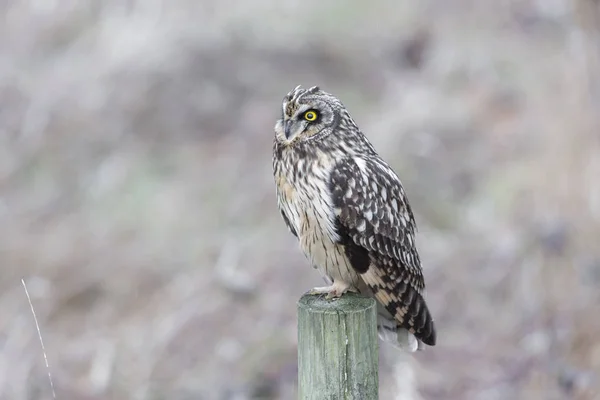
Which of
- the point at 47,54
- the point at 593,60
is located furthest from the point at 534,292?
the point at 47,54

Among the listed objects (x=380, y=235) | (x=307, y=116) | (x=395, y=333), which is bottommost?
(x=395, y=333)

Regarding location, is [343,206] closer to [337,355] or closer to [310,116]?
[310,116]

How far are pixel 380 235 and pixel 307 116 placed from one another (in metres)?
0.56

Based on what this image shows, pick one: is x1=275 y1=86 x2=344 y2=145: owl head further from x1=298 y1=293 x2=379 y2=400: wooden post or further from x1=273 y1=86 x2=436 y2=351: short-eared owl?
x1=298 y1=293 x2=379 y2=400: wooden post

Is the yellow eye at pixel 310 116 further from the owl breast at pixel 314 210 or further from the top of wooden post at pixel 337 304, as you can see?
the top of wooden post at pixel 337 304

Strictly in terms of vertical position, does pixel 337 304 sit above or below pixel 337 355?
above

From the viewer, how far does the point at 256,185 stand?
8.35m

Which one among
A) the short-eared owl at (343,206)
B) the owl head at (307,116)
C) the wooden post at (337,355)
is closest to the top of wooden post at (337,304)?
the wooden post at (337,355)

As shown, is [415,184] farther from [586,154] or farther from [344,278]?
[344,278]

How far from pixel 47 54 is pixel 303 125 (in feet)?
22.9

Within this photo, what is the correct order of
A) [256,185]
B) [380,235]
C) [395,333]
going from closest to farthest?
[380,235], [395,333], [256,185]

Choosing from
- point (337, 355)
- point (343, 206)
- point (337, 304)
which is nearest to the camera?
point (337, 355)

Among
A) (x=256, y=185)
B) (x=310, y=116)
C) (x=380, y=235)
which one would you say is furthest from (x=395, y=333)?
(x=256, y=185)

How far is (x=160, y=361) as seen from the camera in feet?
21.3
